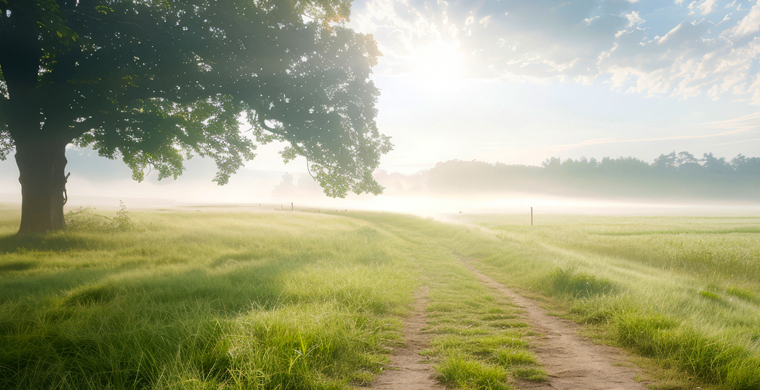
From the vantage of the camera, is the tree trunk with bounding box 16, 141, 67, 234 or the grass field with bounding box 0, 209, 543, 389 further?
the tree trunk with bounding box 16, 141, 67, 234

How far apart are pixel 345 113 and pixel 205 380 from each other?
13234mm

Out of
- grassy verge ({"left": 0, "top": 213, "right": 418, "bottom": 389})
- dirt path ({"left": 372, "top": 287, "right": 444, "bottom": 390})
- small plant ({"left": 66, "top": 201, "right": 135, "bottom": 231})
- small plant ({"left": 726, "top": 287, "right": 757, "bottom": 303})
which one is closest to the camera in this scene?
grassy verge ({"left": 0, "top": 213, "right": 418, "bottom": 389})

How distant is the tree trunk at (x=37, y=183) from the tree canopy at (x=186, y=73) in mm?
410

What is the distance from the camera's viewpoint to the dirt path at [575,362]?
12.9 ft

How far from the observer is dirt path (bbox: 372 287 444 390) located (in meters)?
3.88

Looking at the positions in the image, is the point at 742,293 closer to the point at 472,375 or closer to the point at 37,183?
the point at 472,375

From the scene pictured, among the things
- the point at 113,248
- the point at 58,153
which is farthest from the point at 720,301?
the point at 58,153

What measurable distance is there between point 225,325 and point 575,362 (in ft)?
17.5

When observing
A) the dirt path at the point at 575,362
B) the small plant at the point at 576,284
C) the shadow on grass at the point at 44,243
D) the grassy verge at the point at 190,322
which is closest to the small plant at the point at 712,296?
the small plant at the point at 576,284

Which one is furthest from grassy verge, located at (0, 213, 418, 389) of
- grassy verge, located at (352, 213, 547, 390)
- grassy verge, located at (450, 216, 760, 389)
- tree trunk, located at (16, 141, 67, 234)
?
grassy verge, located at (450, 216, 760, 389)

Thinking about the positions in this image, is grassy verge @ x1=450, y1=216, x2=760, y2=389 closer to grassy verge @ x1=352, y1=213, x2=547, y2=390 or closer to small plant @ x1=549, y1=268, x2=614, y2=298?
small plant @ x1=549, y1=268, x2=614, y2=298

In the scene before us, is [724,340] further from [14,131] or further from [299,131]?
[14,131]

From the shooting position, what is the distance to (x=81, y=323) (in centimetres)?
474

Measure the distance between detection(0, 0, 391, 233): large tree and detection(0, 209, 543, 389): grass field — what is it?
522 cm
